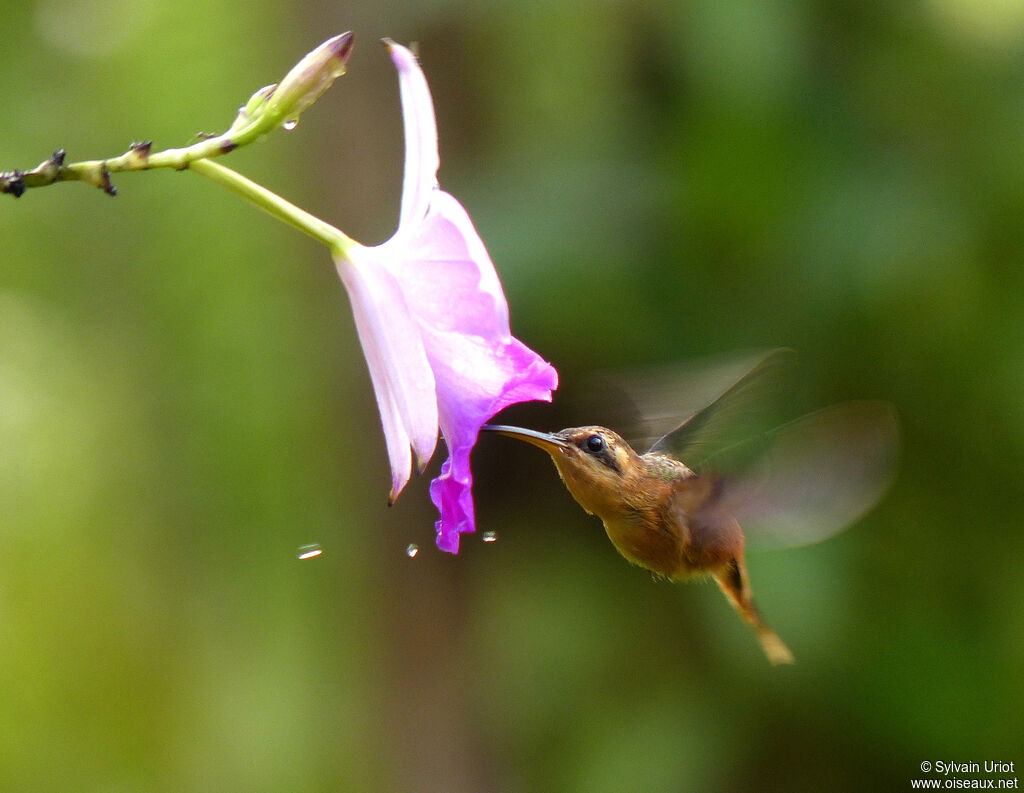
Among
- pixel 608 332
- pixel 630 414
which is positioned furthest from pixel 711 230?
pixel 630 414

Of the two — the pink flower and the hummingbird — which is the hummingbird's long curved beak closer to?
the hummingbird

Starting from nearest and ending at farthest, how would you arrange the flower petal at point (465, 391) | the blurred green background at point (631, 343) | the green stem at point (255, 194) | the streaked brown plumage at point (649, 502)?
the green stem at point (255, 194), the flower petal at point (465, 391), the streaked brown plumage at point (649, 502), the blurred green background at point (631, 343)

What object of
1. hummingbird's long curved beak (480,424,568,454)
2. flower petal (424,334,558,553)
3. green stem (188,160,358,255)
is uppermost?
green stem (188,160,358,255)

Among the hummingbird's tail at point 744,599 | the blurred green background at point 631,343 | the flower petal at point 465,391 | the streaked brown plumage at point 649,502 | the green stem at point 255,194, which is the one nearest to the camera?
the green stem at point 255,194

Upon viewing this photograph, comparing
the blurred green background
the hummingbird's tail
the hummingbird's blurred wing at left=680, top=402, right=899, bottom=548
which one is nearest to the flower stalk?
the hummingbird's blurred wing at left=680, top=402, right=899, bottom=548

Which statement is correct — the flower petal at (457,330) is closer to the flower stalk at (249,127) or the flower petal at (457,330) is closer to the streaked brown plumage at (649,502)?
the flower stalk at (249,127)

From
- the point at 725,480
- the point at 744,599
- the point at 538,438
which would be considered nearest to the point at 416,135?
the point at 538,438

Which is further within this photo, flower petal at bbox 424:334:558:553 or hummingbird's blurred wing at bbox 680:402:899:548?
hummingbird's blurred wing at bbox 680:402:899:548

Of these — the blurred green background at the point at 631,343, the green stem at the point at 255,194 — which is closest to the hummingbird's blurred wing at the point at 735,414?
the green stem at the point at 255,194
